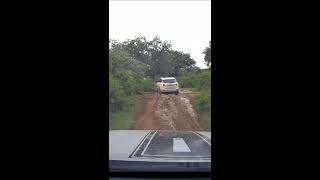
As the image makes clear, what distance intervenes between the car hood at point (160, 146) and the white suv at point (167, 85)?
0.33 m

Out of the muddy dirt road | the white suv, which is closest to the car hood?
the muddy dirt road

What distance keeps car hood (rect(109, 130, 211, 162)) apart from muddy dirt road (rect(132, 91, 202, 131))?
55 millimetres

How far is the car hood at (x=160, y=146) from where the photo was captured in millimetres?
2457

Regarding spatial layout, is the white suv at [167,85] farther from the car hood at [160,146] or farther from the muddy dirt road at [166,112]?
the car hood at [160,146]

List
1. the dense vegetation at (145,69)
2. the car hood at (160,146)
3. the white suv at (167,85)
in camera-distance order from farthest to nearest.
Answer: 1. the white suv at (167,85)
2. the dense vegetation at (145,69)
3. the car hood at (160,146)

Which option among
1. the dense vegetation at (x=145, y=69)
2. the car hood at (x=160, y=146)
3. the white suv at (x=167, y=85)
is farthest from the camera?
the white suv at (x=167, y=85)

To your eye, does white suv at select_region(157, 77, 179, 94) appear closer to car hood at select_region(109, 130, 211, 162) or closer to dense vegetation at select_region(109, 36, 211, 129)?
dense vegetation at select_region(109, 36, 211, 129)

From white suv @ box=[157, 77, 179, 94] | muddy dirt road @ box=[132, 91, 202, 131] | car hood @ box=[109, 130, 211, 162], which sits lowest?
car hood @ box=[109, 130, 211, 162]

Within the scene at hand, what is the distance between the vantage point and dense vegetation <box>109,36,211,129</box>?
2629mm


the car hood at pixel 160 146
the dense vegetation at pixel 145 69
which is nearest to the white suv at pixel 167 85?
the dense vegetation at pixel 145 69

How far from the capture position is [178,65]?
2.81 meters

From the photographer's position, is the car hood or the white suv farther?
the white suv
